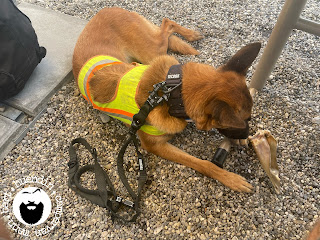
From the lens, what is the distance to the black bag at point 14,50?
306 centimetres

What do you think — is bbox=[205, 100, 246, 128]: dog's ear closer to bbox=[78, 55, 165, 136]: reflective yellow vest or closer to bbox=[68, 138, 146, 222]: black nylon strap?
bbox=[78, 55, 165, 136]: reflective yellow vest

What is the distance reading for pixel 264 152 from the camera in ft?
9.30

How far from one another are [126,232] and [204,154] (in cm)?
122

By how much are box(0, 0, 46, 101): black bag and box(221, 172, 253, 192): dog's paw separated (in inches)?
110

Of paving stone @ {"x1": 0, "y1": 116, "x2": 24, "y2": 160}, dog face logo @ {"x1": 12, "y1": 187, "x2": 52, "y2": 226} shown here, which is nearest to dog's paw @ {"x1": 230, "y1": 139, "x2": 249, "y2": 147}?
dog face logo @ {"x1": 12, "y1": 187, "x2": 52, "y2": 226}

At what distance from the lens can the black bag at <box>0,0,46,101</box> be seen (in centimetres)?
306

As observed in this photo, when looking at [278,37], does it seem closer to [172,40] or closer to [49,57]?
[172,40]

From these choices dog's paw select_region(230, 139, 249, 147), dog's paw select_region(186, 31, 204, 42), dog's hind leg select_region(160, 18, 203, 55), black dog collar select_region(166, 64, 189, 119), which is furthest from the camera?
dog's paw select_region(186, 31, 204, 42)

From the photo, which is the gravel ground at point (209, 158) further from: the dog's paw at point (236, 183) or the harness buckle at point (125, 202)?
the harness buckle at point (125, 202)

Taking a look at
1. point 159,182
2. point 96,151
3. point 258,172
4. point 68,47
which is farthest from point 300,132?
point 68,47

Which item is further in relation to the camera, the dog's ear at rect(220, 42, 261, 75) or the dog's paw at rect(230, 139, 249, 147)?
the dog's paw at rect(230, 139, 249, 147)

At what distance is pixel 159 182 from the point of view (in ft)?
→ 9.43

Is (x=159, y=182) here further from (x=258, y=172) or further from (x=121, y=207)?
(x=258, y=172)

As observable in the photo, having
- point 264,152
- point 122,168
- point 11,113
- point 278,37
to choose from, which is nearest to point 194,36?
point 278,37
